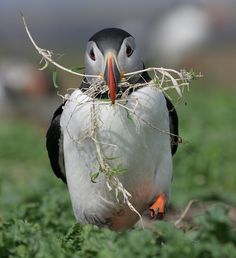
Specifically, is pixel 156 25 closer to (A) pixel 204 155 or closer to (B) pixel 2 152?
(B) pixel 2 152

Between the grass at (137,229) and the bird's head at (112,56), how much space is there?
708 millimetres

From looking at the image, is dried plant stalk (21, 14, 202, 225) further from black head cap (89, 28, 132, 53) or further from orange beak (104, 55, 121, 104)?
black head cap (89, 28, 132, 53)

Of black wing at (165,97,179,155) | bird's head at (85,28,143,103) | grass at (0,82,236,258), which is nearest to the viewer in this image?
grass at (0,82,236,258)

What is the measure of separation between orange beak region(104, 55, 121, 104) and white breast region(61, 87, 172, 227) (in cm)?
14

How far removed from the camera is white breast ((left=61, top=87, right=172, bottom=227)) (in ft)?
18.6

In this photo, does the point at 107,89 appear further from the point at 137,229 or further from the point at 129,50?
the point at 137,229

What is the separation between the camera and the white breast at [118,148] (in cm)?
566

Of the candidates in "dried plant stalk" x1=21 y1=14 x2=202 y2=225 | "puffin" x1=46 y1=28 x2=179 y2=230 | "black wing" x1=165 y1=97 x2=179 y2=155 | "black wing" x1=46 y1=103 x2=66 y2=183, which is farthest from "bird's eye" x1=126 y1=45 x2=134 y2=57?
"black wing" x1=46 y1=103 x2=66 y2=183

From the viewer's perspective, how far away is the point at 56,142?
6.32m

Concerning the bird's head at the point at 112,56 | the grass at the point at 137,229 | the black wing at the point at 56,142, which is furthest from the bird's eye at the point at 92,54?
the grass at the point at 137,229

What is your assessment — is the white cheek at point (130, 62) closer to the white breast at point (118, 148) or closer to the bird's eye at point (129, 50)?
the bird's eye at point (129, 50)

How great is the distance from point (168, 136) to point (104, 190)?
506mm

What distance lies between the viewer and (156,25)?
83.5 feet

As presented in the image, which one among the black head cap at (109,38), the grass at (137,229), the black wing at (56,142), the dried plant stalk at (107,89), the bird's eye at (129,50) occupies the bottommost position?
the grass at (137,229)
